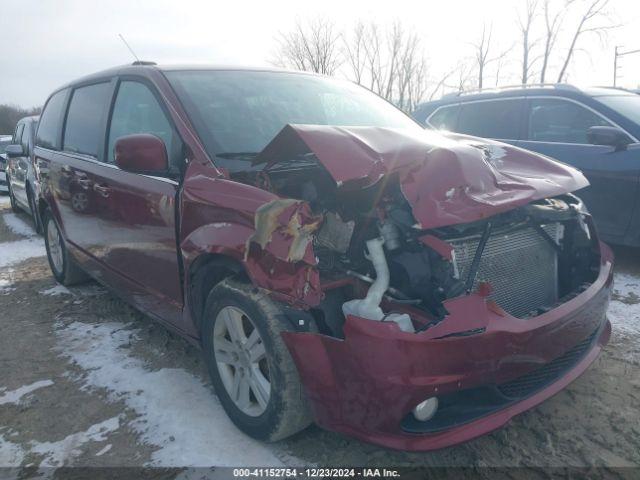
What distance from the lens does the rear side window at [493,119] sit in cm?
570

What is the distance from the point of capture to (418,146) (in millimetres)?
2414

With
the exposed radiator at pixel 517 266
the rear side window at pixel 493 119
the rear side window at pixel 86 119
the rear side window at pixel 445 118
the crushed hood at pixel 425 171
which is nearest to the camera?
the crushed hood at pixel 425 171

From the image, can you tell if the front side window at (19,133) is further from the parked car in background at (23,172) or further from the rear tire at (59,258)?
the rear tire at (59,258)

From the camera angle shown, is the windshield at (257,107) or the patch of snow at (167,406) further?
the windshield at (257,107)

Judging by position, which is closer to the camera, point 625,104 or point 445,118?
point 625,104

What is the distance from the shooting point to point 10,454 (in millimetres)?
2537

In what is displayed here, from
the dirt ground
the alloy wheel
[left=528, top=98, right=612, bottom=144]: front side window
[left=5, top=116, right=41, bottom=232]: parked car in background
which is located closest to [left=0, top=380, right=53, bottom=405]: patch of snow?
the dirt ground

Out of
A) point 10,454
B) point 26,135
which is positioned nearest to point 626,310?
point 10,454

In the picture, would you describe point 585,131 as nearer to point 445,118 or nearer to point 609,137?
point 609,137

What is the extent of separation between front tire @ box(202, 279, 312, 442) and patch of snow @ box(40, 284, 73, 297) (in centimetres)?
294

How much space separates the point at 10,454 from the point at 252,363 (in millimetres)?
1291

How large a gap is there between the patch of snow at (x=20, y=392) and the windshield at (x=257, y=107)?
185cm

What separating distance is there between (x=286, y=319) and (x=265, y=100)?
1.60 metres

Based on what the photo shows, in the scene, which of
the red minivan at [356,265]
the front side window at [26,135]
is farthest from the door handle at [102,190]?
the front side window at [26,135]
